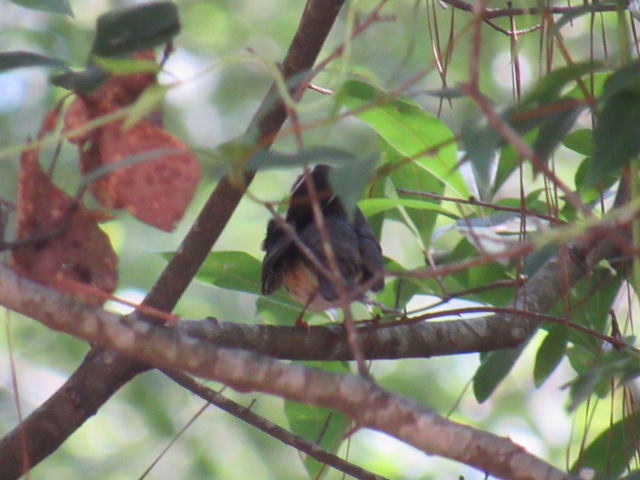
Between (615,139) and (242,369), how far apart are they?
635 mm

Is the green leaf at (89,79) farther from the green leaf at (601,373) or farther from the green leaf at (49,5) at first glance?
the green leaf at (601,373)

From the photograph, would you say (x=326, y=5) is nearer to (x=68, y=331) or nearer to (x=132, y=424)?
(x=68, y=331)

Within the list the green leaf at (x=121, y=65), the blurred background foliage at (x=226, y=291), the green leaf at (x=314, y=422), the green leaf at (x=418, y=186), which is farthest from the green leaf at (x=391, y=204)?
the blurred background foliage at (x=226, y=291)

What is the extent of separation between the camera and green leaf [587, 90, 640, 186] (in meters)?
1.40

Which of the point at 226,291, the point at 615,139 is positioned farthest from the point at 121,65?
the point at 226,291

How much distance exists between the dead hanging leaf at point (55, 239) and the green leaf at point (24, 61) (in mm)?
135

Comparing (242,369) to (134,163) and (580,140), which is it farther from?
(580,140)

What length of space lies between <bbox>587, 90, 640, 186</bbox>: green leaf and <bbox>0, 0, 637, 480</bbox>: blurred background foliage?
3.34 metres

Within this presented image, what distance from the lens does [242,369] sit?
4.05 ft

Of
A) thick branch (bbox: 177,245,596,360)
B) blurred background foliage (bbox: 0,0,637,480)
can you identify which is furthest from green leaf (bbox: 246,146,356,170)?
blurred background foliage (bbox: 0,0,637,480)

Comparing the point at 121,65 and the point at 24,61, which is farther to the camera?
the point at 24,61

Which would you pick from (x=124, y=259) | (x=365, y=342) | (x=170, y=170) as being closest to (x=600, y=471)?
(x=365, y=342)

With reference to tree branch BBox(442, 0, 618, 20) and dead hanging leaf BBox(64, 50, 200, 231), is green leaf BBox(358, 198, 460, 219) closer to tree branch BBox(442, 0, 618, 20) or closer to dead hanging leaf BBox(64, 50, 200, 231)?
Result: tree branch BBox(442, 0, 618, 20)

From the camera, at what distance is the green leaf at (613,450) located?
2.07 meters
